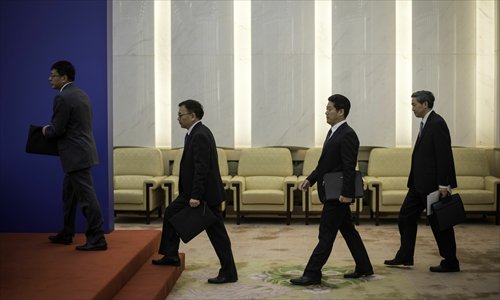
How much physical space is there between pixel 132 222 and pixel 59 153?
408cm

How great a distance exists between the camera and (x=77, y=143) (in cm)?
579

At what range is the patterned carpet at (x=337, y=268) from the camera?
5816 millimetres

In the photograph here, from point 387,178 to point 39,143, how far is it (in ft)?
18.0

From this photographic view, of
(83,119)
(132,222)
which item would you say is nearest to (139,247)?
(83,119)

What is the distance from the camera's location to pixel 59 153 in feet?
19.2

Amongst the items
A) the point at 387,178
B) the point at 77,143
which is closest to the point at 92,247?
the point at 77,143

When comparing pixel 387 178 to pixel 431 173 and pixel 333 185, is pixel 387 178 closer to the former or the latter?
pixel 431 173

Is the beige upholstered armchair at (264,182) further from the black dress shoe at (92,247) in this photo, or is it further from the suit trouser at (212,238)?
the black dress shoe at (92,247)

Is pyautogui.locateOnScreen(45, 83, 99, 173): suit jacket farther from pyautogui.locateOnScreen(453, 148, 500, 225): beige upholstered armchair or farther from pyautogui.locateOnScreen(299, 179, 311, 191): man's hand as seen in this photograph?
pyautogui.locateOnScreen(453, 148, 500, 225): beige upholstered armchair

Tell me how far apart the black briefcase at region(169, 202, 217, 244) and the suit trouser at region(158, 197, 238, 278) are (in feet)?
0.33

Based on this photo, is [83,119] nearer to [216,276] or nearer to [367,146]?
[216,276]

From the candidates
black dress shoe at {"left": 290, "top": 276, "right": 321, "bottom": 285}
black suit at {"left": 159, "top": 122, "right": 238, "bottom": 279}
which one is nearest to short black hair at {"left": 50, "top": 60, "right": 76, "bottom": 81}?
black suit at {"left": 159, "top": 122, "right": 238, "bottom": 279}

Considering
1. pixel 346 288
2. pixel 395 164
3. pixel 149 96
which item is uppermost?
pixel 149 96

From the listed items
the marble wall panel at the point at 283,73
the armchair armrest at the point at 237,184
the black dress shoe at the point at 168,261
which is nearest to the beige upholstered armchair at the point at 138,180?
the armchair armrest at the point at 237,184
